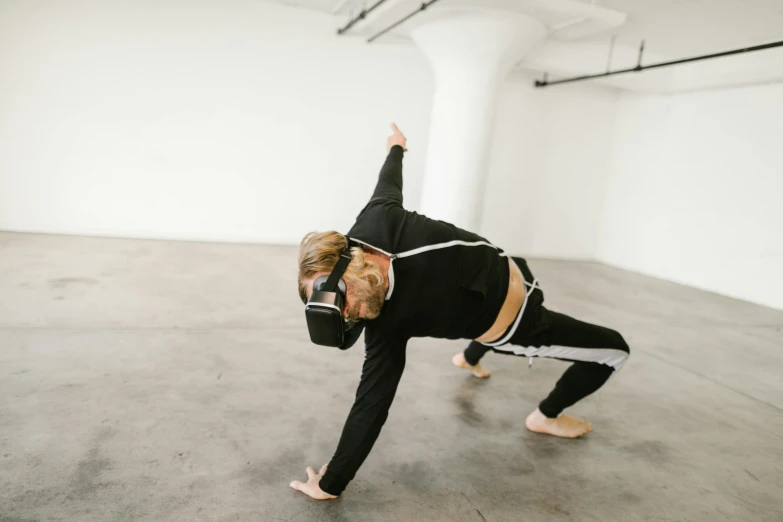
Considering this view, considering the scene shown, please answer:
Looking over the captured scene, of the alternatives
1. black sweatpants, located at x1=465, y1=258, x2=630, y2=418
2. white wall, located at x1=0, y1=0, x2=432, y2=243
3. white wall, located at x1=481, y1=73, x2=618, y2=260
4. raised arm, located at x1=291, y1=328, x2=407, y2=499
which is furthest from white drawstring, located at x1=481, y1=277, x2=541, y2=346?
white wall, located at x1=481, y1=73, x2=618, y2=260

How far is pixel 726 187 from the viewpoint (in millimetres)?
6676

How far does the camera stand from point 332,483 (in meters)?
1.70

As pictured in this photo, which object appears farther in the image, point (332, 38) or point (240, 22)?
point (332, 38)

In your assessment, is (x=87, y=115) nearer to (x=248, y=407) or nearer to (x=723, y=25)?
(x=248, y=407)

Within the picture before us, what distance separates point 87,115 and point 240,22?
2061 millimetres

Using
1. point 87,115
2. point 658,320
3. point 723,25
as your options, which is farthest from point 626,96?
point 87,115

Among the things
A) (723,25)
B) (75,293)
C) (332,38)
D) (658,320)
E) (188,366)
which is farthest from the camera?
(332,38)

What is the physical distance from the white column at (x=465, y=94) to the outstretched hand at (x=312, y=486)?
474 cm

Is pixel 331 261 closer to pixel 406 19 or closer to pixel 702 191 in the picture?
pixel 406 19

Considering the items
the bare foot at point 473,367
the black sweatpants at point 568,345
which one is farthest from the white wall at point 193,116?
the black sweatpants at point 568,345

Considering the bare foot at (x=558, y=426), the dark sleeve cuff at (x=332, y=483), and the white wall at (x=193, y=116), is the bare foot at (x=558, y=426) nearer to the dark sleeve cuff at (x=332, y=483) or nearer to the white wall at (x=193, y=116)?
the dark sleeve cuff at (x=332, y=483)

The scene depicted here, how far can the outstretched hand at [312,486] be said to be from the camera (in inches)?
69.3

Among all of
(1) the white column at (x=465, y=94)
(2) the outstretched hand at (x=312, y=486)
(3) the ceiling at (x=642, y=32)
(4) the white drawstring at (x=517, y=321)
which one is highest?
(3) the ceiling at (x=642, y=32)

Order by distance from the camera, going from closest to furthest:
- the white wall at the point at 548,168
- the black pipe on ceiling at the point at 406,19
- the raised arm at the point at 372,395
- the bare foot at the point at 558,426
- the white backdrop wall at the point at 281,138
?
the raised arm at the point at 372,395, the bare foot at the point at 558,426, the black pipe on ceiling at the point at 406,19, the white backdrop wall at the point at 281,138, the white wall at the point at 548,168
